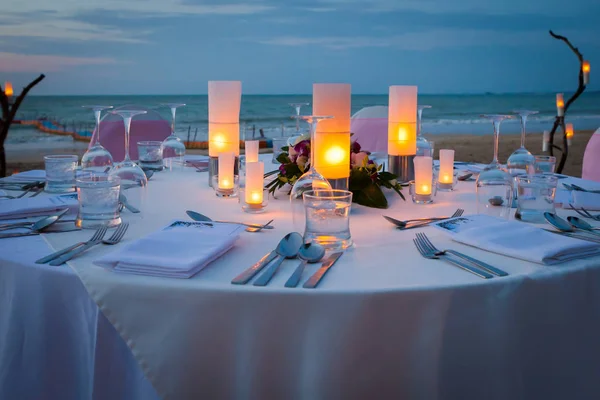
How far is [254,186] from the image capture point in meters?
1.74

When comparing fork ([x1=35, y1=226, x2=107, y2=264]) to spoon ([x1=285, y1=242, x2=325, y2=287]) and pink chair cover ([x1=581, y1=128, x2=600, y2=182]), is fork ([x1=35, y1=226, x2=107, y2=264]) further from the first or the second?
pink chair cover ([x1=581, y1=128, x2=600, y2=182])

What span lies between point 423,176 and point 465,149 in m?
11.1

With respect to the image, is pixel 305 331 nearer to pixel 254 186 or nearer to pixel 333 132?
pixel 254 186

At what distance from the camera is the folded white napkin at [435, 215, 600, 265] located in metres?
1.23

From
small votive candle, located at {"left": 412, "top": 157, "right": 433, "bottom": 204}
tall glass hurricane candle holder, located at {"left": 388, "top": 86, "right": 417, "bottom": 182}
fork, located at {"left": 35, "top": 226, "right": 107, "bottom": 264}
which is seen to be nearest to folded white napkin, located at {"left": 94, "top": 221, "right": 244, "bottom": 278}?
fork, located at {"left": 35, "top": 226, "right": 107, "bottom": 264}

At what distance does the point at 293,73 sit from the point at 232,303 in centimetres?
1223

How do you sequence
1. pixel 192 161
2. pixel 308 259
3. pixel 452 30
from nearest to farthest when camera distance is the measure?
pixel 308 259 → pixel 192 161 → pixel 452 30

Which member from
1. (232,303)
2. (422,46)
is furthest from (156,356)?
(422,46)

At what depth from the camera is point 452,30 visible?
1406 cm

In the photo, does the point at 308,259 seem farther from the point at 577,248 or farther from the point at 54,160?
the point at 54,160

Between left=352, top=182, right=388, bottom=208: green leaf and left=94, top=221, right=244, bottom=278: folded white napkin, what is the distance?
1.76 feet

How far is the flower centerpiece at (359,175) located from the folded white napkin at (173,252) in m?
0.54

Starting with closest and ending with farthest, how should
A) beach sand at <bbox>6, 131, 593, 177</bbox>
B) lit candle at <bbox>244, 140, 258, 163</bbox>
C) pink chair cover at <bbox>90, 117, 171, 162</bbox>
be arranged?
lit candle at <bbox>244, 140, 258, 163</bbox> → pink chair cover at <bbox>90, 117, 171, 162</bbox> → beach sand at <bbox>6, 131, 593, 177</bbox>

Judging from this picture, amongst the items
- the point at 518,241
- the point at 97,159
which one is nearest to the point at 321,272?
the point at 518,241
